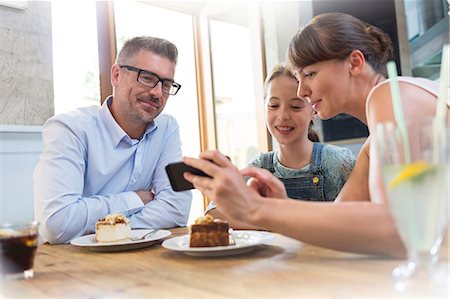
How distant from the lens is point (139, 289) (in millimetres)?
704

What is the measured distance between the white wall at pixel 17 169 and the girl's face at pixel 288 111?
155cm

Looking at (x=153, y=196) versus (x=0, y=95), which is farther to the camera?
(x=0, y=95)

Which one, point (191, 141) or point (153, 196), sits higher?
point (191, 141)

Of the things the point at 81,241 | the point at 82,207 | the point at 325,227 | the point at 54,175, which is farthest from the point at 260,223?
the point at 54,175

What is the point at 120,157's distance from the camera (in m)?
1.81

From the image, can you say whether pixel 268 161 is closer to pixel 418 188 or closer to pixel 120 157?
pixel 120 157

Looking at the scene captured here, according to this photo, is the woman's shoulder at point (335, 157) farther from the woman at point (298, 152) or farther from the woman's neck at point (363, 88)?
the woman's neck at point (363, 88)

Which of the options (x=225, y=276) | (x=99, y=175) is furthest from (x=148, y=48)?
(x=225, y=276)

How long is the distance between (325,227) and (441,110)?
28 centimetres

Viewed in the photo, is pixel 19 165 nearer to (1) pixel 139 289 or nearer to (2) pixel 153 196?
(2) pixel 153 196

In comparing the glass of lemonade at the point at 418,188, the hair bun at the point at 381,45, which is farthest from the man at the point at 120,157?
the glass of lemonade at the point at 418,188

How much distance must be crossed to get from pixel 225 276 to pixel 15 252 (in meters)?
0.46

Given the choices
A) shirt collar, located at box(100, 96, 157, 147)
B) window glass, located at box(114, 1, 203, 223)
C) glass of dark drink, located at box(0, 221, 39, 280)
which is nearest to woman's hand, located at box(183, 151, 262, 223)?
glass of dark drink, located at box(0, 221, 39, 280)

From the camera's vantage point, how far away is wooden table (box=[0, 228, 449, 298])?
2.07ft
